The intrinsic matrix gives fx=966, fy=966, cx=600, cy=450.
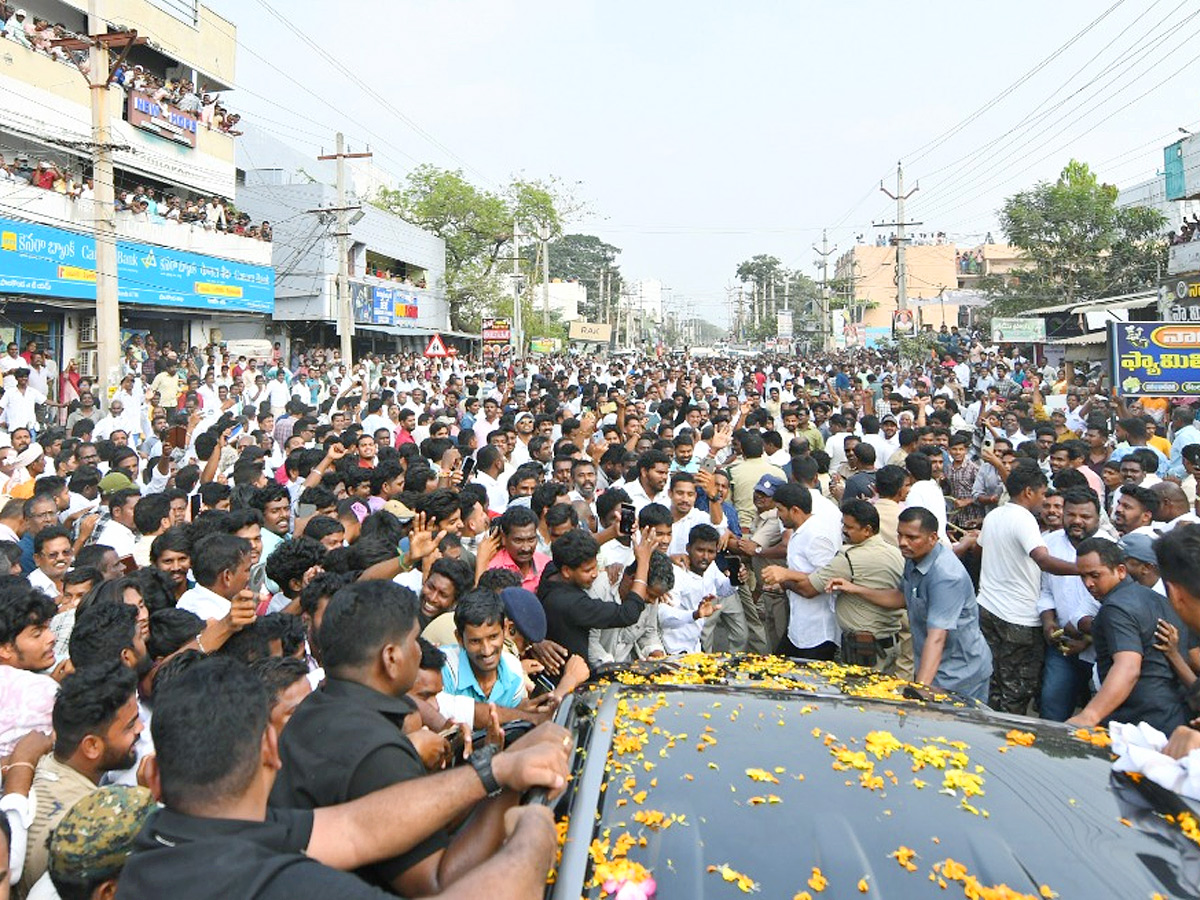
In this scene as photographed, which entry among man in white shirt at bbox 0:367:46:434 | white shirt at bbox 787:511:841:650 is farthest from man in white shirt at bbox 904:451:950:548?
man in white shirt at bbox 0:367:46:434

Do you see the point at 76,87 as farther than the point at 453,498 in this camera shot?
Yes

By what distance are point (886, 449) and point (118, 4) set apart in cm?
2500

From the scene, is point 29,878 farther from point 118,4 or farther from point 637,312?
point 637,312

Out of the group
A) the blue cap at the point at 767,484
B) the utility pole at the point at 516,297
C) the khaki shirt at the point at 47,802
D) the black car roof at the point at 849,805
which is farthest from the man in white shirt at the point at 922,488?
the utility pole at the point at 516,297

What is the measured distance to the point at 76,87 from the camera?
23.8 metres

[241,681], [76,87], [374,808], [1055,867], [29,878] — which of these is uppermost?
[76,87]

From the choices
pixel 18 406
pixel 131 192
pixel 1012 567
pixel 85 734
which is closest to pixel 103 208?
pixel 18 406

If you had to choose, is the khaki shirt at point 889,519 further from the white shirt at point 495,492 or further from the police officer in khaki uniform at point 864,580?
the white shirt at point 495,492

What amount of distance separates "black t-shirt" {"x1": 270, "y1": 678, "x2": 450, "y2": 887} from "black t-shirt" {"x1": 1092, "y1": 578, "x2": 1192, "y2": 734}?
3.42 meters

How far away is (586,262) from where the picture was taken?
120 metres

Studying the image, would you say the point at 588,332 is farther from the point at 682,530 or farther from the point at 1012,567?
the point at 1012,567

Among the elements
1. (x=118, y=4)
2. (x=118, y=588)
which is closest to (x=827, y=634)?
(x=118, y=588)

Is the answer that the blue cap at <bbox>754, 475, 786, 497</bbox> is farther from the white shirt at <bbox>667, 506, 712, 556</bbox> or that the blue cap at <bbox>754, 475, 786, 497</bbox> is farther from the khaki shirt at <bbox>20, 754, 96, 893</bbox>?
the khaki shirt at <bbox>20, 754, 96, 893</bbox>

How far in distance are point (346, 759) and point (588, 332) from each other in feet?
250
